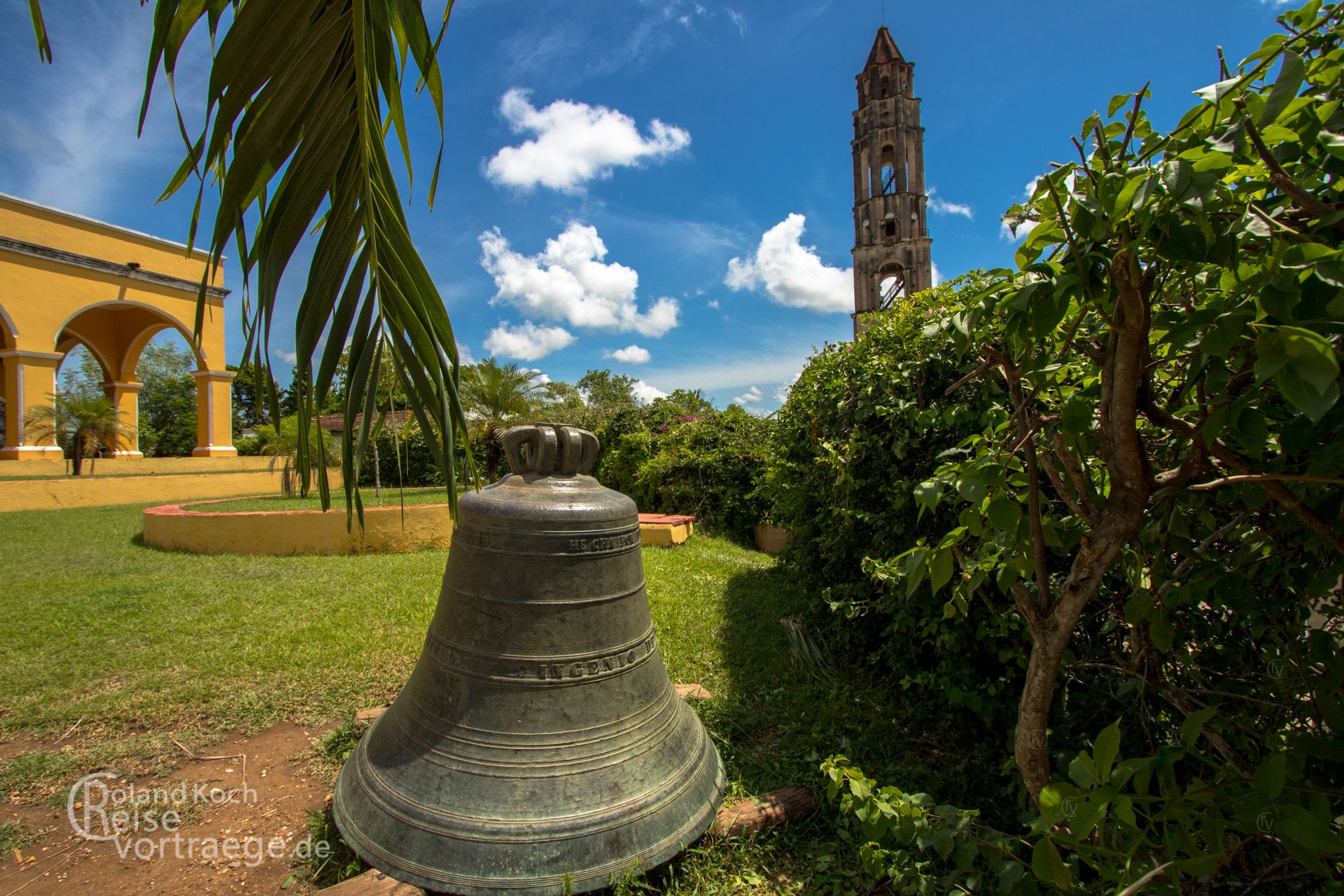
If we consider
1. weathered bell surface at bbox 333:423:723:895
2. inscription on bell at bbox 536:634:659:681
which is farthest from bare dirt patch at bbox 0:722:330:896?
inscription on bell at bbox 536:634:659:681

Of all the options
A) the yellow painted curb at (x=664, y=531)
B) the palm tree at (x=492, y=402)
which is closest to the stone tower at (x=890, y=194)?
the palm tree at (x=492, y=402)

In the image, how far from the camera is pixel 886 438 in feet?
11.3

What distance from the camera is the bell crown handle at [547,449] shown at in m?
2.13

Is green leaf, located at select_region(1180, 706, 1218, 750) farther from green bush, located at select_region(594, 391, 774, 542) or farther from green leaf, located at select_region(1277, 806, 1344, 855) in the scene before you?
green bush, located at select_region(594, 391, 774, 542)

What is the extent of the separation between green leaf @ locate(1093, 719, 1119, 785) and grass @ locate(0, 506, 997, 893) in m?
1.53

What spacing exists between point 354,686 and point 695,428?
24.9 ft

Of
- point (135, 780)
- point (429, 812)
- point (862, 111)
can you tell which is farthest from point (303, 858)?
point (862, 111)

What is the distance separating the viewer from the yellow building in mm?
13750

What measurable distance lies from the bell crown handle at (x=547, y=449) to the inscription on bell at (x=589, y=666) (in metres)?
0.64

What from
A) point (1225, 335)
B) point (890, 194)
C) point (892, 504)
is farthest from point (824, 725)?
point (890, 194)

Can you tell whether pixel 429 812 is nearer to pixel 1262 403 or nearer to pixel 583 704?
pixel 583 704

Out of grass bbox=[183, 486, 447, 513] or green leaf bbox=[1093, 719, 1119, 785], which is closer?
green leaf bbox=[1093, 719, 1119, 785]

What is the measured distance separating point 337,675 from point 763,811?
9.48ft

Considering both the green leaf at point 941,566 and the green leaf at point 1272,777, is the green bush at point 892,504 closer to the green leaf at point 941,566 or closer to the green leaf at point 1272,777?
the green leaf at point 941,566
